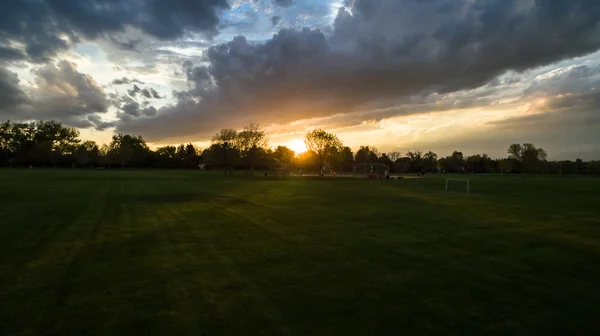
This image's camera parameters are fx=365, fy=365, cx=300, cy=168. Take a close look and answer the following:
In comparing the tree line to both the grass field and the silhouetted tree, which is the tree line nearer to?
the silhouetted tree

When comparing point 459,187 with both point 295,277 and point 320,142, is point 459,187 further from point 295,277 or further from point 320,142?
point 320,142

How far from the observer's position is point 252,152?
8081 cm

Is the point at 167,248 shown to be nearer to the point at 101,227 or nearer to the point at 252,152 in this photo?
the point at 101,227

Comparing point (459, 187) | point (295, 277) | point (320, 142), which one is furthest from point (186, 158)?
point (295, 277)

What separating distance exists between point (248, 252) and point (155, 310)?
4.57 meters

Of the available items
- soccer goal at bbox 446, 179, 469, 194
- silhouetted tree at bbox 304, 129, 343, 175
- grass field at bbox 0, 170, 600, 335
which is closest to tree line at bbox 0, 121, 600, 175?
silhouetted tree at bbox 304, 129, 343, 175

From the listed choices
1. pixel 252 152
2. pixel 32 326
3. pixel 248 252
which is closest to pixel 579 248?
pixel 248 252

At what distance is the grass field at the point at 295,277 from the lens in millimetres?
6051

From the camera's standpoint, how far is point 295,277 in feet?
27.7

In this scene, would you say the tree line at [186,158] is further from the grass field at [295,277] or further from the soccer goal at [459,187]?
the grass field at [295,277]

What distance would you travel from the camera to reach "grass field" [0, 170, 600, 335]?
6.05 metres

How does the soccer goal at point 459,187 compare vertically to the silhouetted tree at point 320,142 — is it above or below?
below

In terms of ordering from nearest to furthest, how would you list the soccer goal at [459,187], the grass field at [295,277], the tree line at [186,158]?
the grass field at [295,277], the soccer goal at [459,187], the tree line at [186,158]

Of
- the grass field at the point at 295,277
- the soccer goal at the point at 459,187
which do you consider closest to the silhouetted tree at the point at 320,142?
the soccer goal at the point at 459,187
